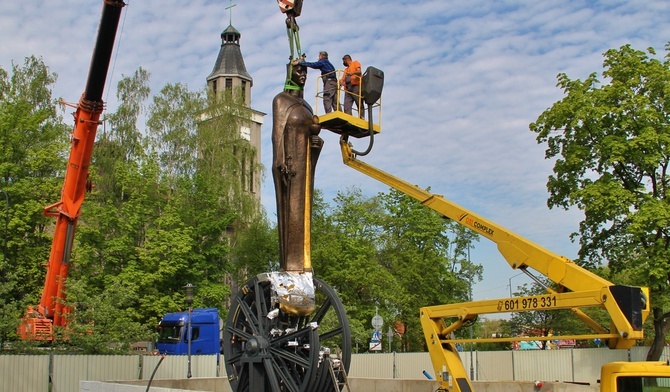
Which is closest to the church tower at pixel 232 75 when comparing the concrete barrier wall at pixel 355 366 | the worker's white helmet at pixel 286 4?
the concrete barrier wall at pixel 355 366

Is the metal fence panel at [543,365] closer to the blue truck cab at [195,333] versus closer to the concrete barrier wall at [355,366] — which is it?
the concrete barrier wall at [355,366]

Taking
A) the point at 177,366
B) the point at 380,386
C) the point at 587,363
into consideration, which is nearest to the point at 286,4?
the point at 380,386

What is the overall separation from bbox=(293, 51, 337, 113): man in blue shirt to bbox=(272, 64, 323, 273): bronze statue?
38 cm

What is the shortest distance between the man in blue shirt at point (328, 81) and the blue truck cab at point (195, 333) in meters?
21.5

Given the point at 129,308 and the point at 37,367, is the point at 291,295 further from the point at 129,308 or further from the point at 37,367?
the point at 129,308

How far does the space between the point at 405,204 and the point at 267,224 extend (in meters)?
9.85

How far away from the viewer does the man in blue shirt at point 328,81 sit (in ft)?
44.7

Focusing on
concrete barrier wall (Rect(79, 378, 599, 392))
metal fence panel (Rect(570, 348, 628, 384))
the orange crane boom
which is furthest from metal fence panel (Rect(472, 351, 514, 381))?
the orange crane boom

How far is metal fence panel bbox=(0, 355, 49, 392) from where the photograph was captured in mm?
20250

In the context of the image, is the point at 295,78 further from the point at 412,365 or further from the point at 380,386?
the point at 412,365

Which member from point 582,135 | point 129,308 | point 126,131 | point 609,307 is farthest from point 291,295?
point 126,131

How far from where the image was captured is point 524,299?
12.7 m

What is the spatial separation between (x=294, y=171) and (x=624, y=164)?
800 inches

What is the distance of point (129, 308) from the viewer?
36438mm
